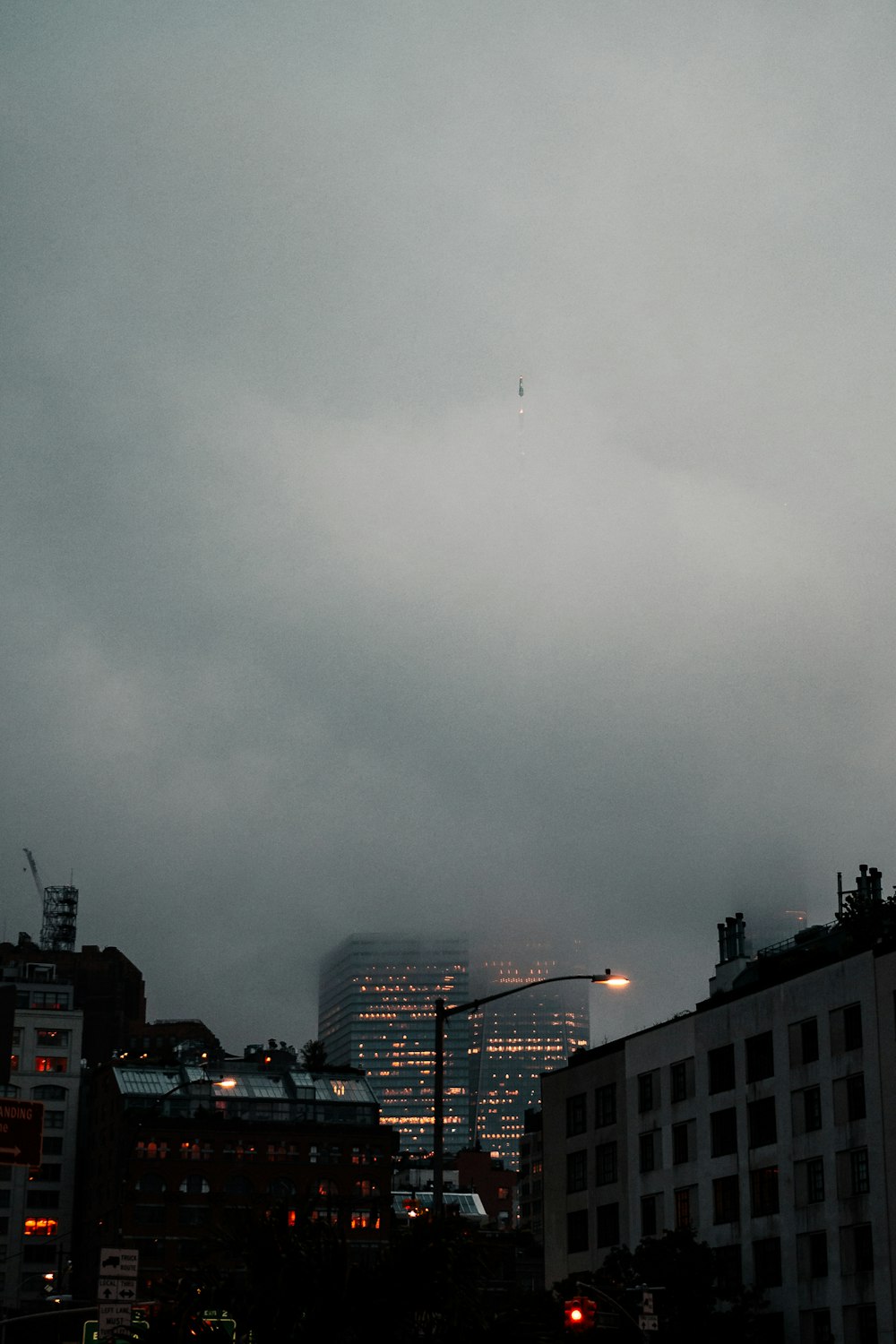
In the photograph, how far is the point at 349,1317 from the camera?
28875 millimetres

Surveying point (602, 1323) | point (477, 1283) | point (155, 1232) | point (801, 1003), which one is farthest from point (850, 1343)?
point (155, 1232)

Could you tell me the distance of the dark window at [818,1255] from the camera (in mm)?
91062

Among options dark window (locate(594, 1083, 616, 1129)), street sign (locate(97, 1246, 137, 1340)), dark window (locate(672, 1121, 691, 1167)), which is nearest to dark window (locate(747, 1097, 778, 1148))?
dark window (locate(672, 1121, 691, 1167))

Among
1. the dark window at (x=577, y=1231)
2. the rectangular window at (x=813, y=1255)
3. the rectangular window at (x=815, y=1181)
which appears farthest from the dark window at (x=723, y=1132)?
the dark window at (x=577, y=1231)

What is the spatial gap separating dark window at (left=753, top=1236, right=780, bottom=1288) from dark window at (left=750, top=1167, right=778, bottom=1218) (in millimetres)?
1498

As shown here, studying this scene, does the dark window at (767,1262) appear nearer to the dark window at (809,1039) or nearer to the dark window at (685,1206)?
the dark window at (685,1206)

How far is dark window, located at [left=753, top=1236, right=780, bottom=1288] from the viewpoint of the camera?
95.0 metres

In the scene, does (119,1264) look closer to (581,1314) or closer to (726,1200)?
(581,1314)

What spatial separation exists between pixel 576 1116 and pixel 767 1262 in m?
26.5

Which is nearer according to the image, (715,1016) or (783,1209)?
(783,1209)

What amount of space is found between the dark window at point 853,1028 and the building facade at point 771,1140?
0.31 feet

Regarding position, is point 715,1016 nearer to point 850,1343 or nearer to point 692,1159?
point 692,1159

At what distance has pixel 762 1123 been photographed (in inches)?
3885

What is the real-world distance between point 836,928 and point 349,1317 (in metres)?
88.4
